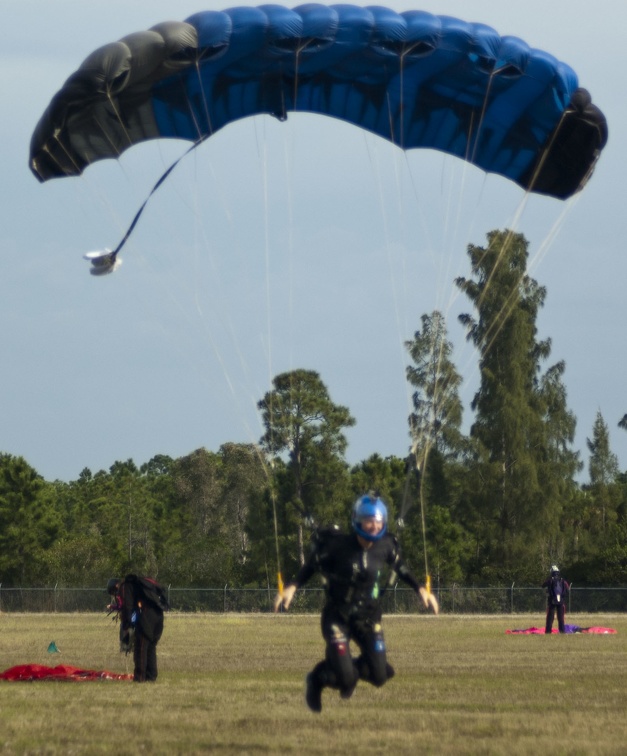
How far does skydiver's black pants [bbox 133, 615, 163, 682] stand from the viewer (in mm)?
15672

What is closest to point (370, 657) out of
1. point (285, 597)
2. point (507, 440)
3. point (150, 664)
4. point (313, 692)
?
point (313, 692)

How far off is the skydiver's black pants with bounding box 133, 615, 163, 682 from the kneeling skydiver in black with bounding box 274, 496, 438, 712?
217 inches

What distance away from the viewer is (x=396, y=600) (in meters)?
47.0

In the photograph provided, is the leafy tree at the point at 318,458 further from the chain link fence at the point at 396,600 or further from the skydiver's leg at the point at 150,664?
the skydiver's leg at the point at 150,664

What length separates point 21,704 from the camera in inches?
512

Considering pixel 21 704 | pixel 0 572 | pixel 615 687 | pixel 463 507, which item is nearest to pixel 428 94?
pixel 615 687

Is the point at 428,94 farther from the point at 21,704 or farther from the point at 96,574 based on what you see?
the point at 96,574

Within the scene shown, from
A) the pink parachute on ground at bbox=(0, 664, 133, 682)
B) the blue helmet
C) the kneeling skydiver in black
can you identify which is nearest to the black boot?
the kneeling skydiver in black

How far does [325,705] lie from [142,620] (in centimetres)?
376

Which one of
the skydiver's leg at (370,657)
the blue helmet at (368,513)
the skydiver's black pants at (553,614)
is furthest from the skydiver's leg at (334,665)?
the skydiver's black pants at (553,614)

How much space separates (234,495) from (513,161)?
6372 cm

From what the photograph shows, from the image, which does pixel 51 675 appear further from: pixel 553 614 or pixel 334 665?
pixel 553 614

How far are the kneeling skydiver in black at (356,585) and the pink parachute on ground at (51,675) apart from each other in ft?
20.5

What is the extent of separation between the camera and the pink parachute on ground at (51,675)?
52.3 ft
